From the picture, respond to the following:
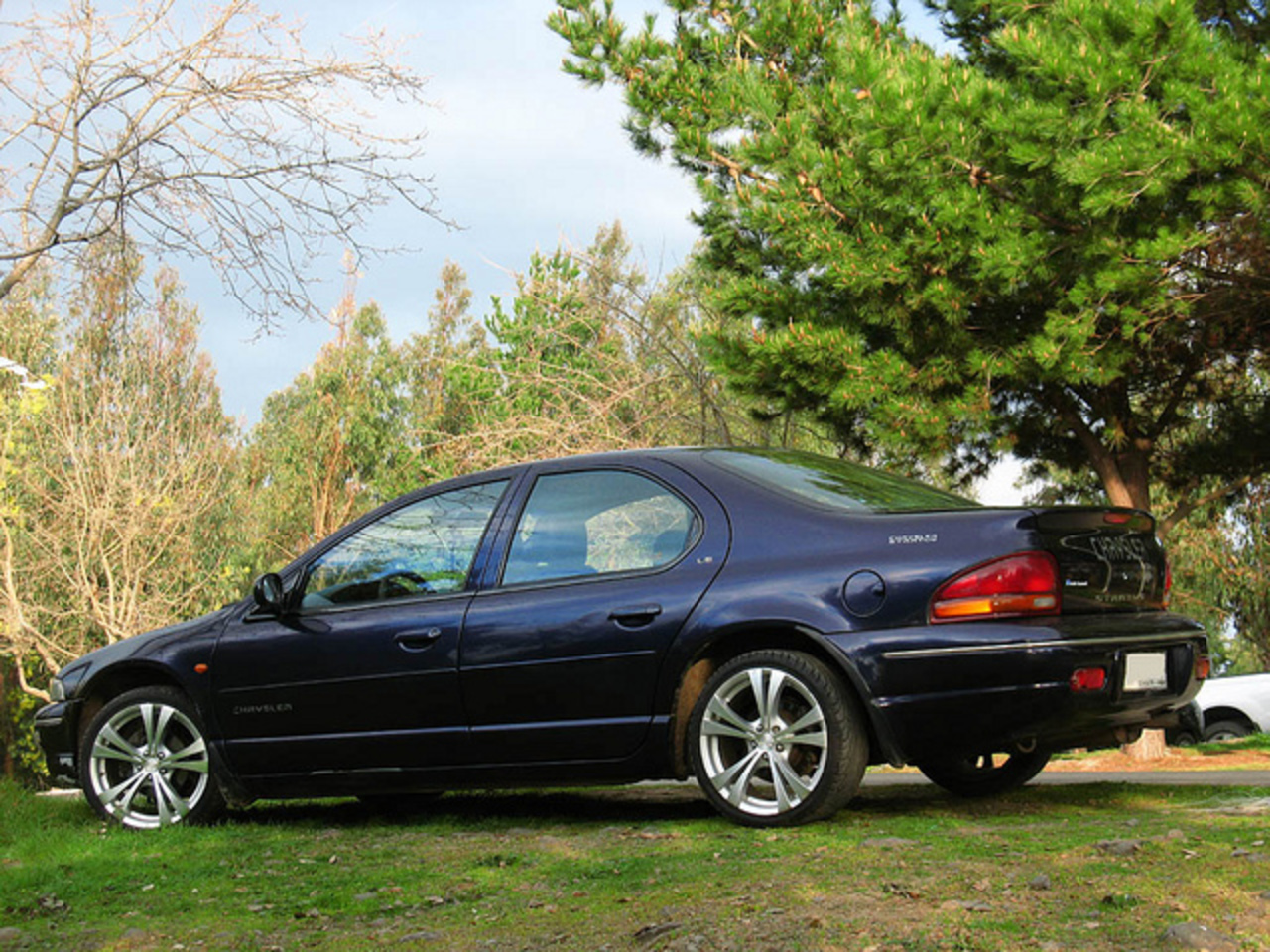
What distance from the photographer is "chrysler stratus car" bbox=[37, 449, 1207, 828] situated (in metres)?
4.64

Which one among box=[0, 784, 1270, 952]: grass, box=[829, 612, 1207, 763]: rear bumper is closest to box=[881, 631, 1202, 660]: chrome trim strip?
box=[829, 612, 1207, 763]: rear bumper

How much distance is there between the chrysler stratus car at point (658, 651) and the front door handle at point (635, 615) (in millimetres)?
11

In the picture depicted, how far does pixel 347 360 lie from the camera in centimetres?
4066

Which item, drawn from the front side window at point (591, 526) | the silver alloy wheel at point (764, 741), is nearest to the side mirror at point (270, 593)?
the front side window at point (591, 526)

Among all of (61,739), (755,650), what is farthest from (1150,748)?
(61,739)

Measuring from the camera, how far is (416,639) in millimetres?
5531

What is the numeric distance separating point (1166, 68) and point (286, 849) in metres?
8.79

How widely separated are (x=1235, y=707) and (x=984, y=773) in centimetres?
1192

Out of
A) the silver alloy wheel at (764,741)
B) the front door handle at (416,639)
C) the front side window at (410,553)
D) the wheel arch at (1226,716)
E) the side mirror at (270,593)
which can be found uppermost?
the front side window at (410,553)

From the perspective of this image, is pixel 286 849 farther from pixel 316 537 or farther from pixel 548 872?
pixel 316 537

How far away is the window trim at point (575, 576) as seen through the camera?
5203 mm

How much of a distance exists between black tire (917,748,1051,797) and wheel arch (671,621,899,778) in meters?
1.18

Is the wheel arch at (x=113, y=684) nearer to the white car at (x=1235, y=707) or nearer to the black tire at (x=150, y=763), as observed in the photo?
the black tire at (x=150, y=763)

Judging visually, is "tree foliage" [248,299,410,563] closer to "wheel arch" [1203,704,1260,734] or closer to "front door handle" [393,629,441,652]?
"wheel arch" [1203,704,1260,734]
